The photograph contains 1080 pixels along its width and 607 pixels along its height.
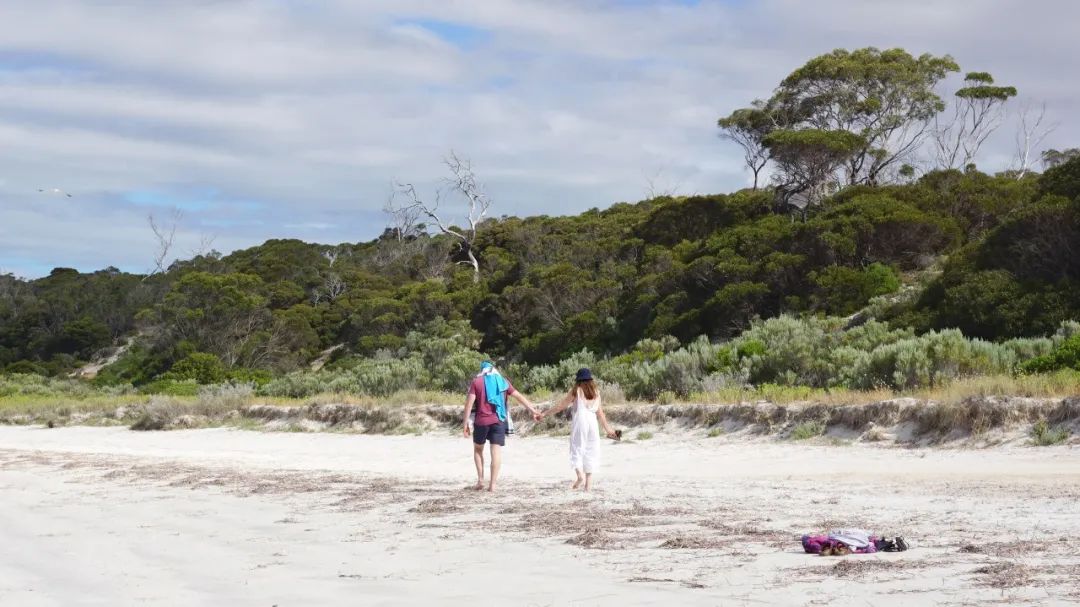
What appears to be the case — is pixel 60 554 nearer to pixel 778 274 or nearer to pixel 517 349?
pixel 778 274

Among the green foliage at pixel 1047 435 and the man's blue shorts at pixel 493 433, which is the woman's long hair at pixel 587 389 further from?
the green foliage at pixel 1047 435

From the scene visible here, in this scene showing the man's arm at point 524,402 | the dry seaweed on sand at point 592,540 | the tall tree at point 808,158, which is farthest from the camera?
the tall tree at point 808,158

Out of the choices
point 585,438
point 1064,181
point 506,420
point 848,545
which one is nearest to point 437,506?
point 506,420

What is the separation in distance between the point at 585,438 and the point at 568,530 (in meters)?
3.31

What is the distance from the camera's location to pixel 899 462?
13336 millimetres

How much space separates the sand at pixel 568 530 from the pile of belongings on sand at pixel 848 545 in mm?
105

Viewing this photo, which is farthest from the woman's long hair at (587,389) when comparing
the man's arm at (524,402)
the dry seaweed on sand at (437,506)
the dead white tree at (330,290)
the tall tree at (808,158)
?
the dead white tree at (330,290)

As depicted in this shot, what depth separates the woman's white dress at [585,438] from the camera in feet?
41.6

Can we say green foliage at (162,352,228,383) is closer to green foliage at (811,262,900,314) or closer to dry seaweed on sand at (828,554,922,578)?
green foliage at (811,262,900,314)

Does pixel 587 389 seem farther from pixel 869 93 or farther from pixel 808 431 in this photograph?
pixel 869 93

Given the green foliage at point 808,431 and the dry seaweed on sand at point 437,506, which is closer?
the dry seaweed on sand at point 437,506

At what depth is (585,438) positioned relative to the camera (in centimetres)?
1268

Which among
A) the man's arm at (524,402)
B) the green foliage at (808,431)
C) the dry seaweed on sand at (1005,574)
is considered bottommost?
the dry seaweed on sand at (1005,574)

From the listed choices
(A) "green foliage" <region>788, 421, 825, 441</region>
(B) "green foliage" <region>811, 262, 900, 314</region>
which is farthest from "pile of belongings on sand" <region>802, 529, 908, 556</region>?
(B) "green foliage" <region>811, 262, 900, 314</region>
